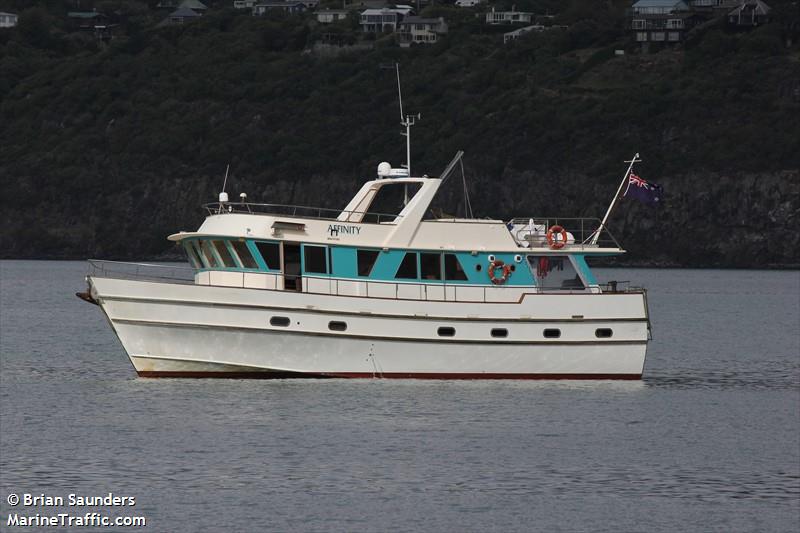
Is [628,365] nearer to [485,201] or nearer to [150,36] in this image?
[485,201]

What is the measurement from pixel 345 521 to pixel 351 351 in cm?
1125

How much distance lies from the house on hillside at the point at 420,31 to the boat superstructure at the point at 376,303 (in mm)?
134153

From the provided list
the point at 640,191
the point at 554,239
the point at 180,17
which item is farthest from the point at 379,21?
the point at 554,239

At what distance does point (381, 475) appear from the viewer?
3012 cm

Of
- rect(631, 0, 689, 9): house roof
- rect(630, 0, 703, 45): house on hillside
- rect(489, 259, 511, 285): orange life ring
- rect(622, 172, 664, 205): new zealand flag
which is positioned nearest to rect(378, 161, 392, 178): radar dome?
rect(489, 259, 511, 285): orange life ring

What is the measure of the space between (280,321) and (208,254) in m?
2.63

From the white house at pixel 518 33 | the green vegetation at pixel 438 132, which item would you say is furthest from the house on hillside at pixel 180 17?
the white house at pixel 518 33

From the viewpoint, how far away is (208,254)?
3828 cm

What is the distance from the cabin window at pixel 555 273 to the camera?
39.2 metres

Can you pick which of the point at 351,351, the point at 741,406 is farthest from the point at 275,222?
the point at 741,406

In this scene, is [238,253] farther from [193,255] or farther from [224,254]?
[193,255]

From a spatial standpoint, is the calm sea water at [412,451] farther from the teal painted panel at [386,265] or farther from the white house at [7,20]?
the white house at [7,20]

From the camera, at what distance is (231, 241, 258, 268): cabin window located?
3781 centimetres

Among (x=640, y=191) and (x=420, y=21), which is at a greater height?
(x=640, y=191)
